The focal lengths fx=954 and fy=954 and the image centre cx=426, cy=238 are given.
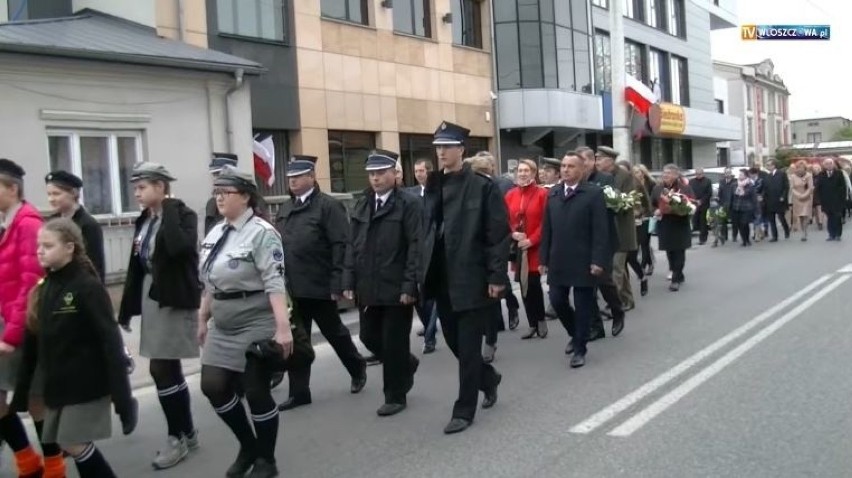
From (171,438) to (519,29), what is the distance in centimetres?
2261

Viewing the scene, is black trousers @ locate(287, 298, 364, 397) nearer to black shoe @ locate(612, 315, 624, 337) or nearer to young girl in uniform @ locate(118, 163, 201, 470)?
young girl in uniform @ locate(118, 163, 201, 470)

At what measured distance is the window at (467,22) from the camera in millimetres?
24875

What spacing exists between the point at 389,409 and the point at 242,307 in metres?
2.07

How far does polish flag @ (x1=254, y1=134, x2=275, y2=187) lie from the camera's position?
17.2m

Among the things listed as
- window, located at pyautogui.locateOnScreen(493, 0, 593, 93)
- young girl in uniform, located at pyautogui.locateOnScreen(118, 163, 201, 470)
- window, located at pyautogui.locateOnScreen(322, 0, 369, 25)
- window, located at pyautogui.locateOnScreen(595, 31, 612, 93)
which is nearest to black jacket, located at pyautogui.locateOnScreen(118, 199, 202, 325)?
young girl in uniform, located at pyautogui.locateOnScreen(118, 163, 201, 470)

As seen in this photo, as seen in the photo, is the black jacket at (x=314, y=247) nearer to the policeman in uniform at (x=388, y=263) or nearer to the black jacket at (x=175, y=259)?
the policeman in uniform at (x=388, y=263)

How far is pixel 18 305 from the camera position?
16.7 feet

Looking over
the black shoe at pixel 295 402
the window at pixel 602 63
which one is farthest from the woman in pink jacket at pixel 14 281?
the window at pixel 602 63

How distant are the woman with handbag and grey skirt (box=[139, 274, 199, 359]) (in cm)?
56

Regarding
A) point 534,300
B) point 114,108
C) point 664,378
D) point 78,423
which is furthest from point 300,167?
point 114,108

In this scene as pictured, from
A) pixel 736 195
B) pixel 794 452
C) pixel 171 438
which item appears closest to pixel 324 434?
pixel 171 438

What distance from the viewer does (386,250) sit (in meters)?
6.96

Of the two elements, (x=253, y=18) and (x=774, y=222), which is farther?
(x=774, y=222)

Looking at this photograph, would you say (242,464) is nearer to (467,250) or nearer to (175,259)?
(175,259)
